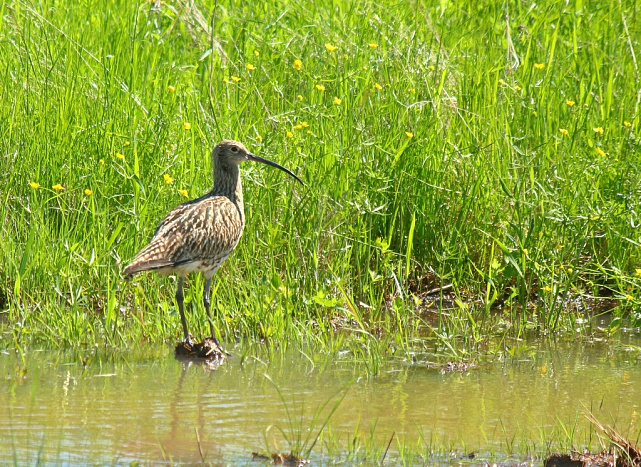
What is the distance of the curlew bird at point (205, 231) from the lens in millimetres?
6570

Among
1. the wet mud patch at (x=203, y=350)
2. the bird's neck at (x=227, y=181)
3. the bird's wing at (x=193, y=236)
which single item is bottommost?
the wet mud patch at (x=203, y=350)

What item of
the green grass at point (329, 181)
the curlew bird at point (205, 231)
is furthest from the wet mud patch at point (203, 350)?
the green grass at point (329, 181)

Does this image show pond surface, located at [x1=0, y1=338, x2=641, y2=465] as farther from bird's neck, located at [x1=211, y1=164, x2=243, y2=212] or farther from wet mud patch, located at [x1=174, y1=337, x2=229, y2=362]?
bird's neck, located at [x1=211, y1=164, x2=243, y2=212]

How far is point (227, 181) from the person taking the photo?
24.8ft

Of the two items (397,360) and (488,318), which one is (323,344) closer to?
(397,360)

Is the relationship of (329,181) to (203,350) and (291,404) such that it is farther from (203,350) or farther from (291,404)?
Answer: (291,404)

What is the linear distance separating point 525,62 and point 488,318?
2862 millimetres

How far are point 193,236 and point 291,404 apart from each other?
1642 millimetres

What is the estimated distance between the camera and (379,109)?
27.3 ft

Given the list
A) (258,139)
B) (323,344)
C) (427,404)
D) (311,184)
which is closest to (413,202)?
(311,184)

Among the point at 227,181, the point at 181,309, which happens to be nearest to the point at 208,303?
the point at 181,309

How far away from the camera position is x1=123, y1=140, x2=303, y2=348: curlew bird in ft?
21.6

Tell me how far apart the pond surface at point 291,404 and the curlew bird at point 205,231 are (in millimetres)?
580

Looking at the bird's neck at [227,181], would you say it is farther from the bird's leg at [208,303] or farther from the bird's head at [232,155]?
the bird's leg at [208,303]
